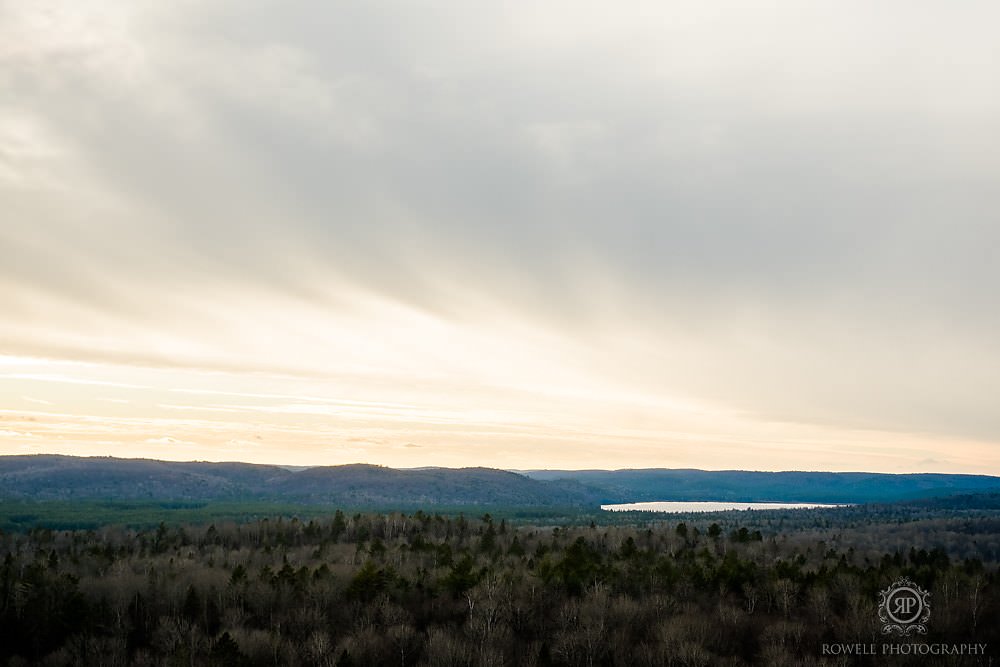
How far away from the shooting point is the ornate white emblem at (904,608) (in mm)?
41094

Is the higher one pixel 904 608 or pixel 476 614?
pixel 904 608

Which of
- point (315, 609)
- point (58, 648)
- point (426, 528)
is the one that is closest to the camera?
point (58, 648)

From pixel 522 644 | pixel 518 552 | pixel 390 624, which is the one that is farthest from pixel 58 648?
pixel 518 552

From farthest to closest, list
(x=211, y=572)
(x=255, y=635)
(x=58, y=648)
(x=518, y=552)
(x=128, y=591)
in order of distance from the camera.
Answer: (x=518, y=552), (x=211, y=572), (x=128, y=591), (x=58, y=648), (x=255, y=635)

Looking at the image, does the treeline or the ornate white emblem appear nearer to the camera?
the treeline

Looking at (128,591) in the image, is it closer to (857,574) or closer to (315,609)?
(315,609)

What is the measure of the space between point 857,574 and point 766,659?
27081 mm

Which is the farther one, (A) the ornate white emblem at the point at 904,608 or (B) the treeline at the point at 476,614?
(A) the ornate white emblem at the point at 904,608

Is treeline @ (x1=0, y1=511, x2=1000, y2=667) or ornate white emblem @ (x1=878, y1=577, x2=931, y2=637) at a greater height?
ornate white emblem @ (x1=878, y1=577, x2=931, y2=637)

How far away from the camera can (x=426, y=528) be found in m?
134

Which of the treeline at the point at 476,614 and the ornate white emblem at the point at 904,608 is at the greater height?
the ornate white emblem at the point at 904,608

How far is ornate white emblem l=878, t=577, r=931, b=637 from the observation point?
4109 cm

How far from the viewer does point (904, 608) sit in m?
46.2

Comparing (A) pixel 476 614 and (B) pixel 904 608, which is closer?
(B) pixel 904 608
